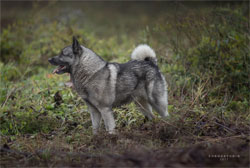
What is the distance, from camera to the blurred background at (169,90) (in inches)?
162

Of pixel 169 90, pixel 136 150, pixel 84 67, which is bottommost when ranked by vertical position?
pixel 136 150

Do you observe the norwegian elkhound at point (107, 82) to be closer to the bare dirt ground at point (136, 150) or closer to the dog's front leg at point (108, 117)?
the dog's front leg at point (108, 117)

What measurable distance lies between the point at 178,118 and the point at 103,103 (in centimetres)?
111

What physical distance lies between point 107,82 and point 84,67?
416 millimetres

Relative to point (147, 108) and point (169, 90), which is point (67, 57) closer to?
point (147, 108)

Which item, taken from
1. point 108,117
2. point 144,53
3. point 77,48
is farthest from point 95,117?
point 144,53

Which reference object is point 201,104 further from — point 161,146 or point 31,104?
point 31,104

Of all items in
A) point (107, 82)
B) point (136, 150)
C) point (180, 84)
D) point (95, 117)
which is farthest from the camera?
point (180, 84)

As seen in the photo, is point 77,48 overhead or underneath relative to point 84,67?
overhead

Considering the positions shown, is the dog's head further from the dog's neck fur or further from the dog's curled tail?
the dog's curled tail

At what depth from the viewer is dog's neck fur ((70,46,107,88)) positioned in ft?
15.1

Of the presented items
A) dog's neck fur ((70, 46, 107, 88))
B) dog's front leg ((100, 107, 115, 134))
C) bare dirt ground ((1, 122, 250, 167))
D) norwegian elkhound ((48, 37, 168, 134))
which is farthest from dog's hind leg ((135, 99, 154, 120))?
dog's neck fur ((70, 46, 107, 88))

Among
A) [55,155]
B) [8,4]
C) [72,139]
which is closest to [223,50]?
[72,139]

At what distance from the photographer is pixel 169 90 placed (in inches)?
240
